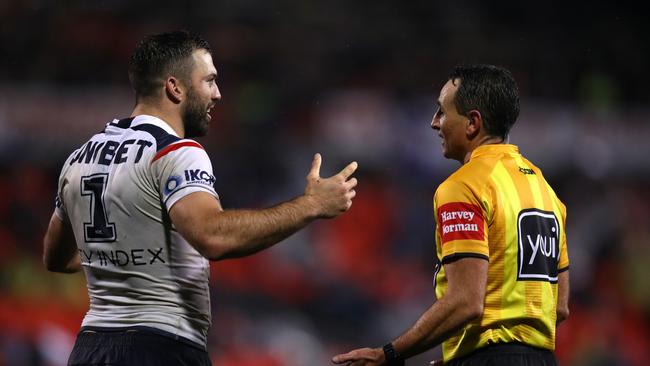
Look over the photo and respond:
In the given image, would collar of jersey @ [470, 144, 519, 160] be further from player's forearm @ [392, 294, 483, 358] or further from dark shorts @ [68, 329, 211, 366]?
dark shorts @ [68, 329, 211, 366]

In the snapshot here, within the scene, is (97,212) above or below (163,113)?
below

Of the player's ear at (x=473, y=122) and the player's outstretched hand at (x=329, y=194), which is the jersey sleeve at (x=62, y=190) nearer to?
the player's outstretched hand at (x=329, y=194)

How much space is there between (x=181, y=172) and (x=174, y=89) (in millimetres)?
552

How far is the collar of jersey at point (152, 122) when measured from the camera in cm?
381

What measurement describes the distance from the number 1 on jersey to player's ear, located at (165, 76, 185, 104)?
0.45 m

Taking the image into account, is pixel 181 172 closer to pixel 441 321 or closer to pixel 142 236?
pixel 142 236

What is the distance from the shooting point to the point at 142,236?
3631 mm

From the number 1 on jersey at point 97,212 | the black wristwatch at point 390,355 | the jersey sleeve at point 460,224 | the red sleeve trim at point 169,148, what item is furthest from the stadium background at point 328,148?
the jersey sleeve at point 460,224

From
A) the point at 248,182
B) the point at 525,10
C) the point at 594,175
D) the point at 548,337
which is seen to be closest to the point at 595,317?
the point at 594,175

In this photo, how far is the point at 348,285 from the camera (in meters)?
12.5

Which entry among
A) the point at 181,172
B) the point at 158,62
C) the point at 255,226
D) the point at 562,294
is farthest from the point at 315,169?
→ the point at 562,294

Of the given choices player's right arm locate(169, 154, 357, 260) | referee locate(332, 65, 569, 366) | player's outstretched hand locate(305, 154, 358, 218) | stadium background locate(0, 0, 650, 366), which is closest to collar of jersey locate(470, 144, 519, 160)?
referee locate(332, 65, 569, 366)

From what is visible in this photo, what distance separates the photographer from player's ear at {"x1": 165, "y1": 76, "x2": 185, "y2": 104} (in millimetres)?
3926

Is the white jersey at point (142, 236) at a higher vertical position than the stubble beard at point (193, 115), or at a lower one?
lower
